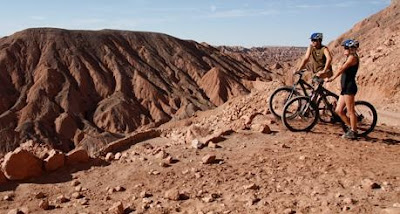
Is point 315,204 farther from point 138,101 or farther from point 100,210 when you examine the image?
point 138,101

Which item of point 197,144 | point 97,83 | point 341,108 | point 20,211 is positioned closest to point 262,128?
point 197,144

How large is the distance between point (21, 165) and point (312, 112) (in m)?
4.96

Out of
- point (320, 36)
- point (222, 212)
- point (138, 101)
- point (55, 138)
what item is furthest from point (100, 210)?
point (138, 101)

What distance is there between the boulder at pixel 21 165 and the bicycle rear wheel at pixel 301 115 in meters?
4.24

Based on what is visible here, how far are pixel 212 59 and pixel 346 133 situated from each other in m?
85.9

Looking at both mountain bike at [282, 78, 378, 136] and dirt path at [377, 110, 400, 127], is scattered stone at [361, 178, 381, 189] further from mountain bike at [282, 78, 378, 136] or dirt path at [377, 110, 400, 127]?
dirt path at [377, 110, 400, 127]

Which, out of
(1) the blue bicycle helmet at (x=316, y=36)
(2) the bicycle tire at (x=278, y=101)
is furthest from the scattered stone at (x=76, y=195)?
(1) the blue bicycle helmet at (x=316, y=36)

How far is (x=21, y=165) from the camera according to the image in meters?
7.64

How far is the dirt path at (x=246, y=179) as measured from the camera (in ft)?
18.9

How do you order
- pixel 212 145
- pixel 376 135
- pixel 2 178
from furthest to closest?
pixel 376 135
pixel 212 145
pixel 2 178

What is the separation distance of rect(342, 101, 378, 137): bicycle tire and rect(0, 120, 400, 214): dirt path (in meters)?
0.23

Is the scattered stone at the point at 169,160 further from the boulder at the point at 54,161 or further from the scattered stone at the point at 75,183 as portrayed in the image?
the boulder at the point at 54,161

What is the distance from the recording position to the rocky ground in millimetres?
5770

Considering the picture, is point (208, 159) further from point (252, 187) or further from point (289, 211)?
point (289, 211)
